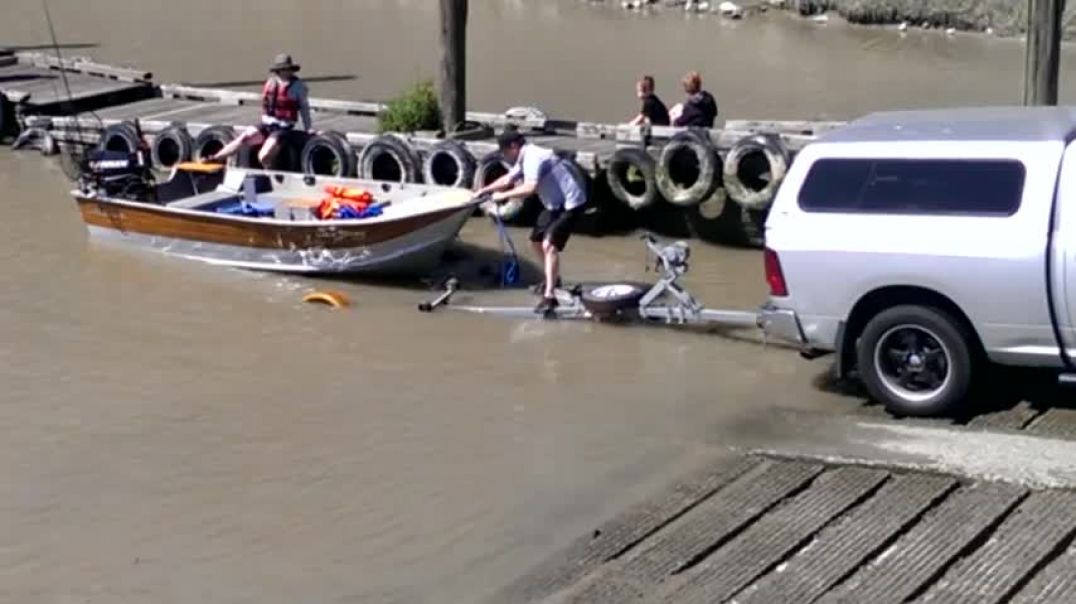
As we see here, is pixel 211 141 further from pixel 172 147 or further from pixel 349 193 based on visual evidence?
pixel 349 193

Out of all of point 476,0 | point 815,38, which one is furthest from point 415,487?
point 476,0

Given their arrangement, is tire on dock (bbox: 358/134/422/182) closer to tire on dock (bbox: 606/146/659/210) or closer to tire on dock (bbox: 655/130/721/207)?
tire on dock (bbox: 606/146/659/210)

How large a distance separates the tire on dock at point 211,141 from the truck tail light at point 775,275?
36.5ft

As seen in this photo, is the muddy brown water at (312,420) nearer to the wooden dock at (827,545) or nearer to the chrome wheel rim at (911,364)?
the wooden dock at (827,545)

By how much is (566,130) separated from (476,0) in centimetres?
2455

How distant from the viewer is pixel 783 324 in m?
11.6

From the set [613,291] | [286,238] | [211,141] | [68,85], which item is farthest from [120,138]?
[613,291]

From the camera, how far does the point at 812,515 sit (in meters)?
9.53

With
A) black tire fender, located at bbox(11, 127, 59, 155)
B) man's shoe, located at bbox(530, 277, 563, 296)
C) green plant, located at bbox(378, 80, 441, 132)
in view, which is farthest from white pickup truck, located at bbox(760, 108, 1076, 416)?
black tire fender, located at bbox(11, 127, 59, 155)

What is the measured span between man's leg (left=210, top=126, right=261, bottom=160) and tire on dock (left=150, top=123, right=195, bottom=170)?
5.31 ft

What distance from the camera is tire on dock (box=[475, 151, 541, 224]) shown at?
18750 millimetres

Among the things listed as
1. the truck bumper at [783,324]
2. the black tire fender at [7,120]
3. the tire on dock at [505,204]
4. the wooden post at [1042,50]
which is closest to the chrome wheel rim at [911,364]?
the truck bumper at [783,324]

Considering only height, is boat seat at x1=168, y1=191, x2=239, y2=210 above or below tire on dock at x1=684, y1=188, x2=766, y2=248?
above

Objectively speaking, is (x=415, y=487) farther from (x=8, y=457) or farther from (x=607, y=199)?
(x=607, y=199)
